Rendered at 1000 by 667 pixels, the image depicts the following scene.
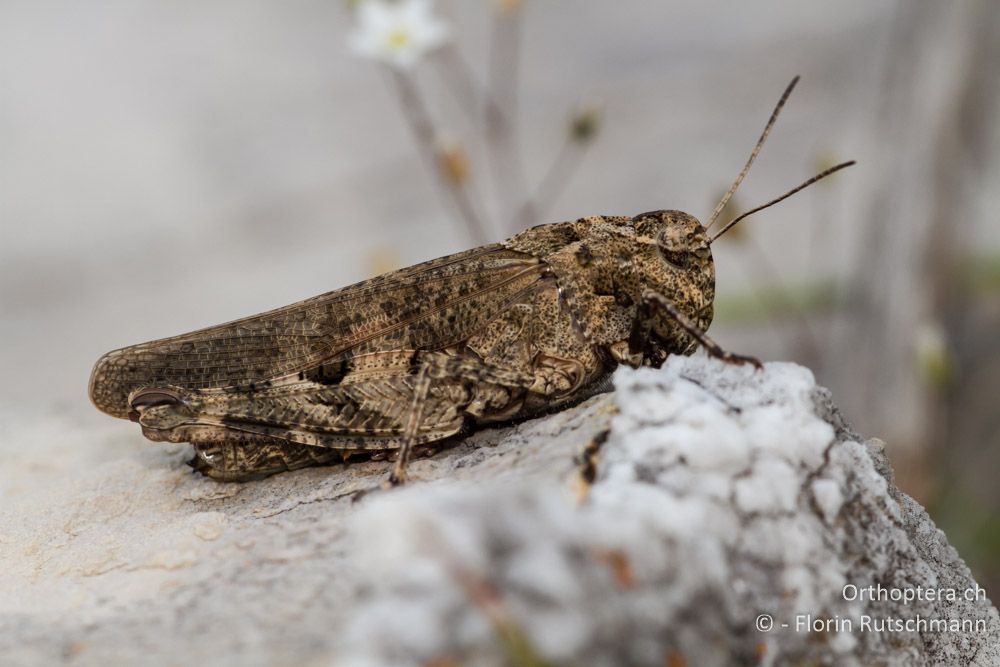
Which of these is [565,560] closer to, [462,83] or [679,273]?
[679,273]

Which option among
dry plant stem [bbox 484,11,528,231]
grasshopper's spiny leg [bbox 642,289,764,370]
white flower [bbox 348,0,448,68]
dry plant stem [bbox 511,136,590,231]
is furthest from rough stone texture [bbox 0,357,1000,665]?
dry plant stem [bbox 511,136,590,231]

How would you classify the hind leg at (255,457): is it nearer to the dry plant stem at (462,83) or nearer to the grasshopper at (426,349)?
the grasshopper at (426,349)

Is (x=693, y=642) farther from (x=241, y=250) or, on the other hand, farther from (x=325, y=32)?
(x=325, y=32)

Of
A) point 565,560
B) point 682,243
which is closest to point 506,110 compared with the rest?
point 682,243

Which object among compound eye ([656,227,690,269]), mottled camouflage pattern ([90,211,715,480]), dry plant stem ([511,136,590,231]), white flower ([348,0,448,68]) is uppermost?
dry plant stem ([511,136,590,231])

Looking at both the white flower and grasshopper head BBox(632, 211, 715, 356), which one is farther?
the white flower

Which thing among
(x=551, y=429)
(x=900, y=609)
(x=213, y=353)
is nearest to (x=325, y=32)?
(x=213, y=353)

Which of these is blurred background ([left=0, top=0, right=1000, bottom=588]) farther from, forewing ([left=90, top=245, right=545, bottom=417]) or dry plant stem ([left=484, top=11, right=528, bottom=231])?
forewing ([left=90, top=245, right=545, bottom=417])
